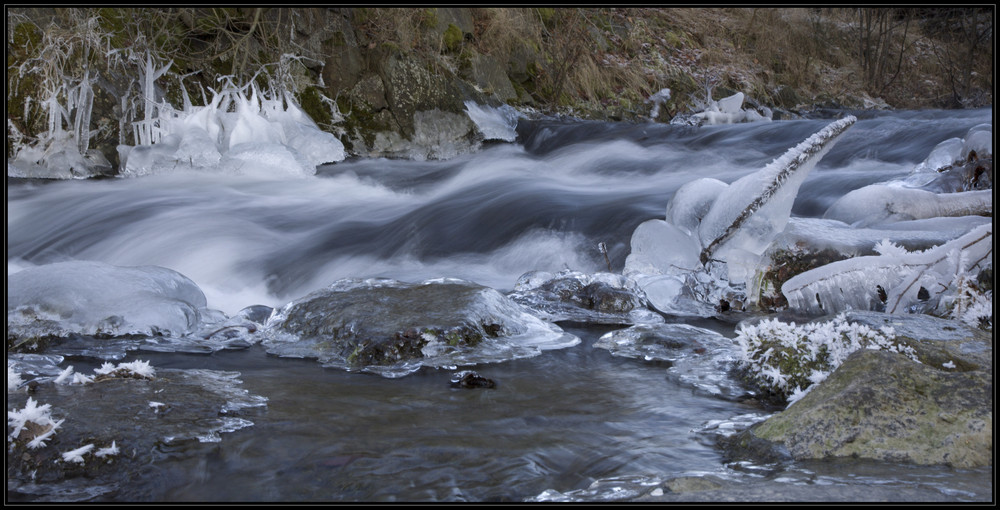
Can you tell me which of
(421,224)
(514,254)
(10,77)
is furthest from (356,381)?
(10,77)

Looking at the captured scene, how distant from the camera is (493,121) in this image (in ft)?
32.5

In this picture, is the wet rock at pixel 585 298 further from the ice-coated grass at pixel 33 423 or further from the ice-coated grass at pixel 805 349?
the ice-coated grass at pixel 33 423

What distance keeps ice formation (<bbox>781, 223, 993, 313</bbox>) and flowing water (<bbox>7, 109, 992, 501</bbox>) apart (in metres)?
0.48

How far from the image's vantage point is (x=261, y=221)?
6457 mm

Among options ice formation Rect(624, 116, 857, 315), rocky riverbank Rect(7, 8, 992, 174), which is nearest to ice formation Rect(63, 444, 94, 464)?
ice formation Rect(624, 116, 857, 315)

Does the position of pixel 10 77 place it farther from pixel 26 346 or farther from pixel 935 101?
pixel 935 101

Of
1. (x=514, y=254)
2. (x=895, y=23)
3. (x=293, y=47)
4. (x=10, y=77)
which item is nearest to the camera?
(x=514, y=254)

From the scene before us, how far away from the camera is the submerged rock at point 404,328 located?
3.36 m

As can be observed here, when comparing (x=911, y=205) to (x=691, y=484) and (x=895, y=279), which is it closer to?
(x=895, y=279)

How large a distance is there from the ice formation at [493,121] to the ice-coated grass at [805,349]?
→ 7137 millimetres

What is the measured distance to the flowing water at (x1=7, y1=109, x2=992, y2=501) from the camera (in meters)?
2.05

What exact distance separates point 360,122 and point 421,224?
3.19m

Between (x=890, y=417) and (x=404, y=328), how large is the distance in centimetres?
210

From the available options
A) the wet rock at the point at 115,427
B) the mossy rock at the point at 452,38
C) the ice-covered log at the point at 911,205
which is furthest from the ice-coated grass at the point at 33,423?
the mossy rock at the point at 452,38
